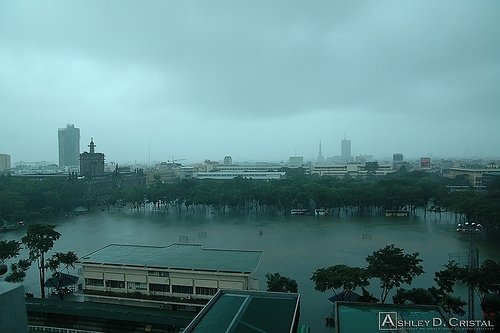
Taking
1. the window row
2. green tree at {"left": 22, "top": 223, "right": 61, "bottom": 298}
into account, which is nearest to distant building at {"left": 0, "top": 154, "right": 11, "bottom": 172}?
green tree at {"left": 22, "top": 223, "right": 61, "bottom": 298}

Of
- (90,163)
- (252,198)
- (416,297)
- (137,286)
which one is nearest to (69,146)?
(90,163)

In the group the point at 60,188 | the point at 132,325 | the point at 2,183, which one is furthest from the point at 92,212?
the point at 132,325

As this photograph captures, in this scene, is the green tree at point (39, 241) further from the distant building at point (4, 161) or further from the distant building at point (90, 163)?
the distant building at point (4, 161)

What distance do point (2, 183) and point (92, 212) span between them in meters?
8.49

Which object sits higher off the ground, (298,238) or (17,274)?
(17,274)

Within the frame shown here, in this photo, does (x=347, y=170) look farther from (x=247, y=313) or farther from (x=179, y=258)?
(x=247, y=313)

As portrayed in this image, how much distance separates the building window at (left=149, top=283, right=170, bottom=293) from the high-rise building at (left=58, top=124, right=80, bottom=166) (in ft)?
225

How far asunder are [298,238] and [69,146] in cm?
6673

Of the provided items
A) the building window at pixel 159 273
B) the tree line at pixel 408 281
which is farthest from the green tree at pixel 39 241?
the tree line at pixel 408 281

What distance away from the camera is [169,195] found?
1009 inches

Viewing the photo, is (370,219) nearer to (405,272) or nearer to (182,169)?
(405,272)

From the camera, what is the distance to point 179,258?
30.5ft

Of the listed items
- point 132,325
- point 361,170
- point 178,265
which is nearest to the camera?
point 132,325

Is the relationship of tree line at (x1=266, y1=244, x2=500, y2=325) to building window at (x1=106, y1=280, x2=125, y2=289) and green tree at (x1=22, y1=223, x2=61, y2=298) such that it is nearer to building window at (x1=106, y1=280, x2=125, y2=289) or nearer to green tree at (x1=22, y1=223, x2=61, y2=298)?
building window at (x1=106, y1=280, x2=125, y2=289)
